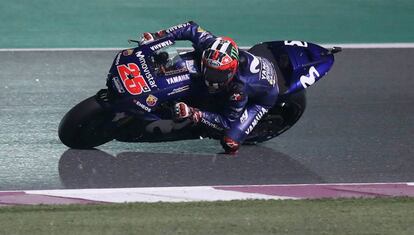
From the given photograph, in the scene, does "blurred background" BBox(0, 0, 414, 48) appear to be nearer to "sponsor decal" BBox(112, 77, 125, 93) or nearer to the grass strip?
"sponsor decal" BBox(112, 77, 125, 93)

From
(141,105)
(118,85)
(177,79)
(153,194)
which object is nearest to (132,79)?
(118,85)

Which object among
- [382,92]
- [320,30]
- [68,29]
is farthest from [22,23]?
[382,92]

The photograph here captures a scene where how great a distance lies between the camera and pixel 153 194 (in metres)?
9.37

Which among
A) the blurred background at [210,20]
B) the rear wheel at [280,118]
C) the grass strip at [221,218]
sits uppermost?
the grass strip at [221,218]

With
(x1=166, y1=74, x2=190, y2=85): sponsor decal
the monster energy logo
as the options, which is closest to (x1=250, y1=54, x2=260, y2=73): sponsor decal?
the monster energy logo

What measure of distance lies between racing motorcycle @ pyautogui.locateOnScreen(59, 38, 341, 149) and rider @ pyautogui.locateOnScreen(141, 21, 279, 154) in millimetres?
115

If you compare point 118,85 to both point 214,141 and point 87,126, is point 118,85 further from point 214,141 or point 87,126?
point 214,141

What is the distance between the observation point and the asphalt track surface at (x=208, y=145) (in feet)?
32.6

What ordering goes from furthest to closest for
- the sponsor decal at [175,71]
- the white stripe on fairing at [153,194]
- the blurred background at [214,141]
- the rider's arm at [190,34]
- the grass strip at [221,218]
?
the rider's arm at [190,34]
the blurred background at [214,141]
the sponsor decal at [175,71]
the white stripe on fairing at [153,194]
the grass strip at [221,218]

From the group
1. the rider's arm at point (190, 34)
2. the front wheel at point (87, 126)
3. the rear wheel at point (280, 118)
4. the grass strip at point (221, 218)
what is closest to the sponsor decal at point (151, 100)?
the front wheel at point (87, 126)

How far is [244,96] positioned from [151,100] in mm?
936

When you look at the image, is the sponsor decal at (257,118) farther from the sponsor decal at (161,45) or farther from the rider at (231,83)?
the sponsor decal at (161,45)

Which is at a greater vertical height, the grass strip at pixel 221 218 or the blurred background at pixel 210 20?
the grass strip at pixel 221 218

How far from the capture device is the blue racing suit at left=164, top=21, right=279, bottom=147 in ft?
33.5
